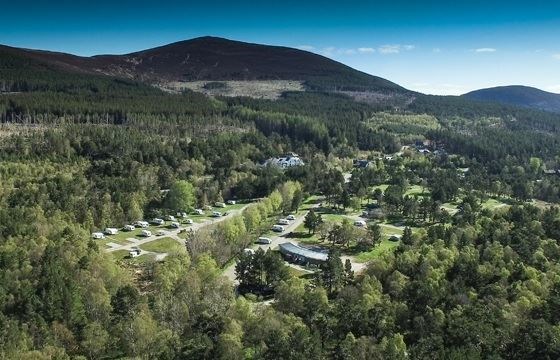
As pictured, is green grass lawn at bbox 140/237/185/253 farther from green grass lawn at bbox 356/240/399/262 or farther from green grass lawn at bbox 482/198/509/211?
green grass lawn at bbox 482/198/509/211

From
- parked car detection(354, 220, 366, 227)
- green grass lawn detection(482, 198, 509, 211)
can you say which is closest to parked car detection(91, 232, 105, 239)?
parked car detection(354, 220, 366, 227)

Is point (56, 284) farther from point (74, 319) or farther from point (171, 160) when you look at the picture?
point (171, 160)

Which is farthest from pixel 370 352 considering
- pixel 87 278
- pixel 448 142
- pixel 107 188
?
pixel 448 142

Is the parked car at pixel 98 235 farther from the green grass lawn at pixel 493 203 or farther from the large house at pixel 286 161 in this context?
the green grass lawn at pixel 493 203

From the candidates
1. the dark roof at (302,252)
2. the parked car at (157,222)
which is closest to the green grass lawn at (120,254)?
the parked car at (157,222)

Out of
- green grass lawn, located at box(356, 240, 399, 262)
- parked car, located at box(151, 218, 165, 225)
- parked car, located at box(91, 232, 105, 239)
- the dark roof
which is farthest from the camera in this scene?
parked car, located at box(151, 218, 165, 225)

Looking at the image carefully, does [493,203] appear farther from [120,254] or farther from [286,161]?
[120,254]

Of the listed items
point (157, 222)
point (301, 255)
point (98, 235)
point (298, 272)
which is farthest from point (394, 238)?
point (98, 235)
